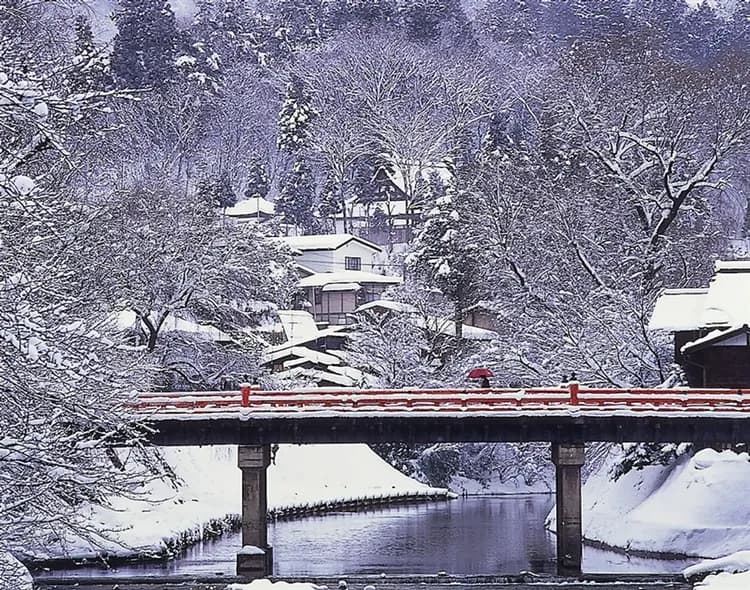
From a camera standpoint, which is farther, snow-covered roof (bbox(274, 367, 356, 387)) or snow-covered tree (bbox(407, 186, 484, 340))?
snow-covered roof (bbox(274, 367, 356, 387))

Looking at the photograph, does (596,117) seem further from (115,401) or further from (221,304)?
(115,401)

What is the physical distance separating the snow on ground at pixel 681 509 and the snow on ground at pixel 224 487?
45.5 ft

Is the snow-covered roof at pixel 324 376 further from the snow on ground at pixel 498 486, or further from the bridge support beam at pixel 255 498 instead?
the bridge support beam at pixel 255 498

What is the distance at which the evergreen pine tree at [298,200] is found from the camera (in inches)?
4045

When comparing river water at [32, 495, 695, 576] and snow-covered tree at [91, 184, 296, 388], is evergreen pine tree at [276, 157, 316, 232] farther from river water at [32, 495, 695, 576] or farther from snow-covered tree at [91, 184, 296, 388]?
river water at [32, 495, 695, 576]

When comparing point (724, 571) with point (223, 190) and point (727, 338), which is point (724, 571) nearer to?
point (727, 338)

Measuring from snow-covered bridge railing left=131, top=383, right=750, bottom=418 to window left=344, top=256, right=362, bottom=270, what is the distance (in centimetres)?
5700

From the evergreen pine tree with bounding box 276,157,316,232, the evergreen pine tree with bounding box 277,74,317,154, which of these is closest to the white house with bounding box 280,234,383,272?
the evergreen pine tree with bounding box 276,157,316,232

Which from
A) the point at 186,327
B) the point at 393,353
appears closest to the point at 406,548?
the point at 186,327

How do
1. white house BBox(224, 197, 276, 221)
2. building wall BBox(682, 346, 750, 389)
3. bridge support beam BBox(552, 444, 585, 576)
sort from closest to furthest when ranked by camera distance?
bridge support beam BBox(552, 444, 585, 576) < building wall BBox(682, 346, 750, 389) < white house BBox(224, 197, 276, 221)

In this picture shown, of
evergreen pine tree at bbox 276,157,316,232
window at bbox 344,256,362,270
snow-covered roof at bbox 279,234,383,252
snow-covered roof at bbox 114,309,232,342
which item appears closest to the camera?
snow-covered roof at bbox 114,309,232,342

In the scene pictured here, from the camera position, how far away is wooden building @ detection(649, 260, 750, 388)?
41250mm

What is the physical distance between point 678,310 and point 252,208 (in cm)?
6479

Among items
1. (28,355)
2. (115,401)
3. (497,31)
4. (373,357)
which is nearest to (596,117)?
(373,357)
